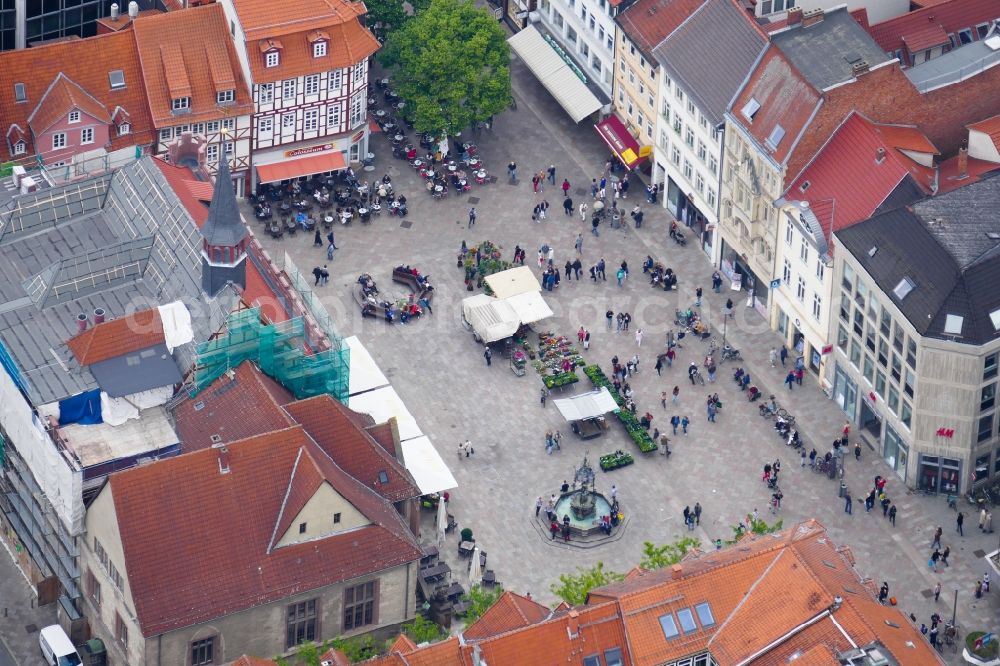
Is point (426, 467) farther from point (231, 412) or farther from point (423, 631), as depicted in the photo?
point (423, 631)

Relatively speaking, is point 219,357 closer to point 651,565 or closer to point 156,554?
point 156,554

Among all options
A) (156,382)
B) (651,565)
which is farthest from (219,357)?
(651,565)

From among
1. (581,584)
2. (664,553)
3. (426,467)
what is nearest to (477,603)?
(581,584)

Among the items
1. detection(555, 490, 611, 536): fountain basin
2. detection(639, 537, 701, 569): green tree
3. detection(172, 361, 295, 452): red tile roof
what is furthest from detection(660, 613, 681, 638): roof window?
detection(172, 361, 295, 452): red tile roof

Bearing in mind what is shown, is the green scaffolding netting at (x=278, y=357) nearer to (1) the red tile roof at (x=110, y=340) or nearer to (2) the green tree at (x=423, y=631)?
(1) the red tile roof at (x=110, y=340)

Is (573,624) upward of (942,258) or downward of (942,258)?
downward

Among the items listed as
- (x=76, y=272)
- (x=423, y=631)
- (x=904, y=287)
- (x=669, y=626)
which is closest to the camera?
(x=669, y=626)

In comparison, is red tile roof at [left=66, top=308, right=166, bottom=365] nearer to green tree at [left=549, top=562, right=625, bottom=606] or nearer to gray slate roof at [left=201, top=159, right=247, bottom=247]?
gray slate roof at [left=201, top=159, right=247, bottom=247]

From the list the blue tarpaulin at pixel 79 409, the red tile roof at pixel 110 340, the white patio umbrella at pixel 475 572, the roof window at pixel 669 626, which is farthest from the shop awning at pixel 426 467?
the roof window at pixel 669 626
